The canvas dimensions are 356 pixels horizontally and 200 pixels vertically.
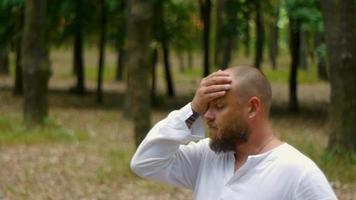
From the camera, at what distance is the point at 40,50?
15.6m

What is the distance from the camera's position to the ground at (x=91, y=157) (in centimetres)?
941

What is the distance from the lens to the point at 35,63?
51.2ft

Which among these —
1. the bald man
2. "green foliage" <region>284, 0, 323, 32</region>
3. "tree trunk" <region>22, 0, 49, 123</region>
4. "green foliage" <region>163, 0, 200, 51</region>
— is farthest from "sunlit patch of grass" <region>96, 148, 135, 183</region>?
"green foliage" <region>163, 0, 200, 51</region>

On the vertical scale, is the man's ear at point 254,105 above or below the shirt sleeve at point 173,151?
above

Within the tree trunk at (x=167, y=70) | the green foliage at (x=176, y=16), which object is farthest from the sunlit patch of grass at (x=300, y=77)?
the tree trunk at (x=167, y=70)

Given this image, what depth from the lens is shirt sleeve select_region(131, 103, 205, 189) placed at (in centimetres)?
285

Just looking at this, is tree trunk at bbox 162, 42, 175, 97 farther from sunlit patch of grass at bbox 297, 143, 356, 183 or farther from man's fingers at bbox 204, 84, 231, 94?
man's fingers at bbox 204, 84, 231, 94

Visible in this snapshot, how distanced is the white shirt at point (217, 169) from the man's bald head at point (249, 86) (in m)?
0.19

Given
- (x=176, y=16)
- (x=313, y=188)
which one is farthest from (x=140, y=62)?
(x=176, y=16)

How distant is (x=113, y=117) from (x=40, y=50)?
4.99 m

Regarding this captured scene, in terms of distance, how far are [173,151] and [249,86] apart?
1.46 feet

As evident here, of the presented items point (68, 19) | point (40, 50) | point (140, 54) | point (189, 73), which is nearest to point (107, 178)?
point (140, 54)

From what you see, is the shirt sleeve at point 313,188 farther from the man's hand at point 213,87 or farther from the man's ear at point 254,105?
the man's hand at point 213,87

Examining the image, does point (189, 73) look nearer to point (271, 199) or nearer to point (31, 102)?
point (31, 102)
